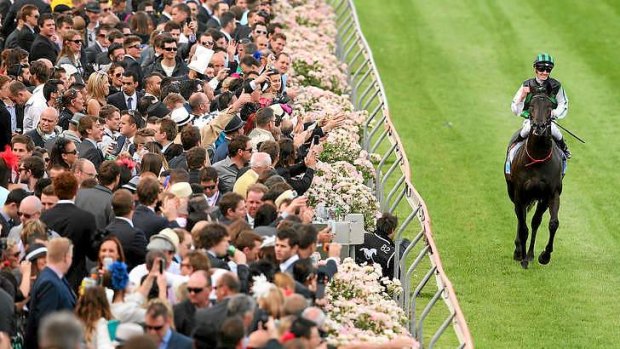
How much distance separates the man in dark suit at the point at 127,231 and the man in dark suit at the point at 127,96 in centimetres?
529

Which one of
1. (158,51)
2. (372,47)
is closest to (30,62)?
(158,51)

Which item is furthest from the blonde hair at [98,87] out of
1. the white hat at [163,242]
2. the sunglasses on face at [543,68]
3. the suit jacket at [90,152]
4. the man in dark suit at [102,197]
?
the white hat at [163,242]

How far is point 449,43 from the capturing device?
1204 inches

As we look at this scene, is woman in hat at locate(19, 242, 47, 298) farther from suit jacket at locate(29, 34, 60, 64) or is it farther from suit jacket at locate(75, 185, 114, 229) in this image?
suit jacket at locate(29, 34, 60, 64)

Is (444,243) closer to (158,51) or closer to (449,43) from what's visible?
(158,51)

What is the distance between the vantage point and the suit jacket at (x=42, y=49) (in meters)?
18.7

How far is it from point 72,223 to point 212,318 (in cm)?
210

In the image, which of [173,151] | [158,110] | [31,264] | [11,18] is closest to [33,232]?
[31,264]

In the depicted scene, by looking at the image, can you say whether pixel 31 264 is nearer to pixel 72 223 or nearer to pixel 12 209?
pixel 72 223

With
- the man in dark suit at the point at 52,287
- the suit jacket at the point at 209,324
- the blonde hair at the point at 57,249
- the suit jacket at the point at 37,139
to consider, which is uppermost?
the suit jacket at the point at 209,324

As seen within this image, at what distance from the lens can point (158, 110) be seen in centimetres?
1636

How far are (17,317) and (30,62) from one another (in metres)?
7.69

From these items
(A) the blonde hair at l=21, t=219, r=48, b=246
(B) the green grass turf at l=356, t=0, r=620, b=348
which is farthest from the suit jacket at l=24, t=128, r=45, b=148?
(B) the green grass turf at l=356, t=0, r=620, b=348

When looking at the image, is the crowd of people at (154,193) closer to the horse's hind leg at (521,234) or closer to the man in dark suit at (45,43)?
the man in dark suit at (45,43)
